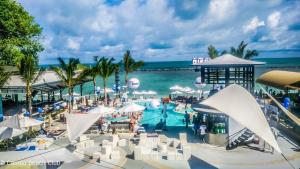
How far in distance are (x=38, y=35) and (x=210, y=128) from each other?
2543cm

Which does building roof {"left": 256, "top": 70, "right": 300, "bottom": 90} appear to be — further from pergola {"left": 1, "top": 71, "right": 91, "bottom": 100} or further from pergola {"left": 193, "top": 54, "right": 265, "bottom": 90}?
pergola {"left": 1, "top": 71, "right": 91, "bottom": 100}

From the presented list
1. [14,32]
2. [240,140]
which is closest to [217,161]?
[240,140]

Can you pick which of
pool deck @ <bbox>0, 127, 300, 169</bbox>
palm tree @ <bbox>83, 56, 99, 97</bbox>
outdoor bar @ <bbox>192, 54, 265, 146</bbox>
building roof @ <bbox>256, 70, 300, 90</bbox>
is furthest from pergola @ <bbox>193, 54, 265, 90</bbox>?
palm tree @ <bbox>83, 56, 99, 97</bbox>

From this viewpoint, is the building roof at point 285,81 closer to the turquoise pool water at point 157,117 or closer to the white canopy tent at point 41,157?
the turquoise pool water at point 157,117

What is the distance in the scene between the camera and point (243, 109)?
1438 cm

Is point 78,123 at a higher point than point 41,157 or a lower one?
higher

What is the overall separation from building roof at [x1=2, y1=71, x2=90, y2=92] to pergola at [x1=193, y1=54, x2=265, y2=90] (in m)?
17.6

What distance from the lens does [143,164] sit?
16078 millimetres

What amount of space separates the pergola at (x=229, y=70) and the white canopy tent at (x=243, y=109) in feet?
20.1

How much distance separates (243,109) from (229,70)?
8139 mm

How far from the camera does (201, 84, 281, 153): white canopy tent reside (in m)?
13.3

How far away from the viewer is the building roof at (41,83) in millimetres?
28487

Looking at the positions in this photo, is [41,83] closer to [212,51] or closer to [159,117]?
[159,117]

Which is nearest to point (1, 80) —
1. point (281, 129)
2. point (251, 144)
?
point (251, 144)
